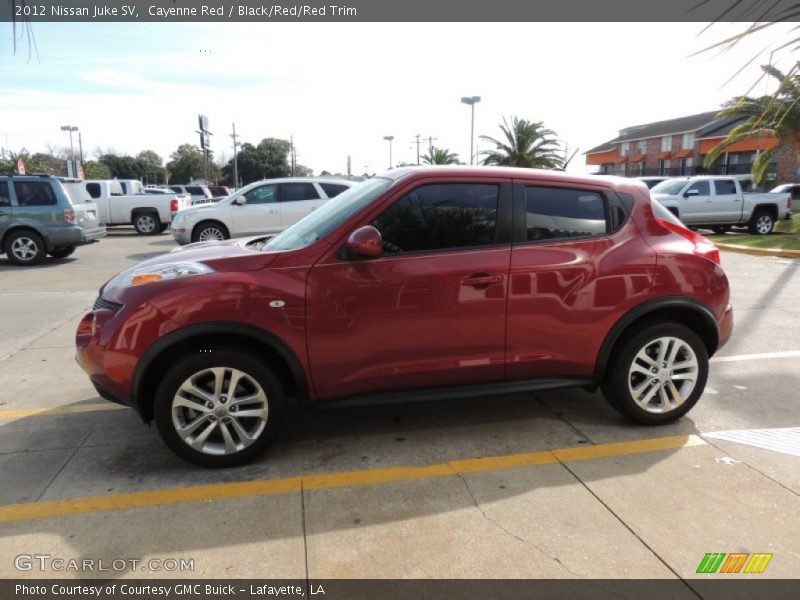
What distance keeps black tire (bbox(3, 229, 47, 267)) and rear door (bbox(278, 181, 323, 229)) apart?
4.87 meters

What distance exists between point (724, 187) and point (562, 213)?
1612cm

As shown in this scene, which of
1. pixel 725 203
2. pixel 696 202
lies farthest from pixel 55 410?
pixel 725 203

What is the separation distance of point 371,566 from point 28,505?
187cm

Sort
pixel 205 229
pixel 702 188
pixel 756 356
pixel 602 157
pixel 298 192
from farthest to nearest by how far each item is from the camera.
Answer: pixel 602 157
pixel 702 188
pixel 205 229
pixel 298 192
pixel 756 356

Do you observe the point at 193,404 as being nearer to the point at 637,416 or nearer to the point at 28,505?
the point at 28,505

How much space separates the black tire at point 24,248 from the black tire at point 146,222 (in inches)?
324

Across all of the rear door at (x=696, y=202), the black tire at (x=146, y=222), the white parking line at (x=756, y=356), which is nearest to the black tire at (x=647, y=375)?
the white parking line at (x=756, y=356)

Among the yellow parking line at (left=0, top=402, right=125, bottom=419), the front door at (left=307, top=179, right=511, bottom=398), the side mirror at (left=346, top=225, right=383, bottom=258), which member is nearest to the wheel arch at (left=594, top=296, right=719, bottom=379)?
the front door at (left=307, top=179, right=511, bottom=398)

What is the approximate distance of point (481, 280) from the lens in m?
3.40

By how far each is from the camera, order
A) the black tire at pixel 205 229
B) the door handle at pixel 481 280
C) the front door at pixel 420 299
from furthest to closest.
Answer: the black tire at pixel 205 229, the door handle at pixel 481 280, the front door at pixel 420 299

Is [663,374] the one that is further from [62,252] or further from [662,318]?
[62,252]

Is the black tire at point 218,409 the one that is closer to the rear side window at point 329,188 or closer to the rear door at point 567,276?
the rear door at point 567,276

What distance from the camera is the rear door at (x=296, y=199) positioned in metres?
12.4

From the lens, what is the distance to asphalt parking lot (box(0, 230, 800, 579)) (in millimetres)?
2562
